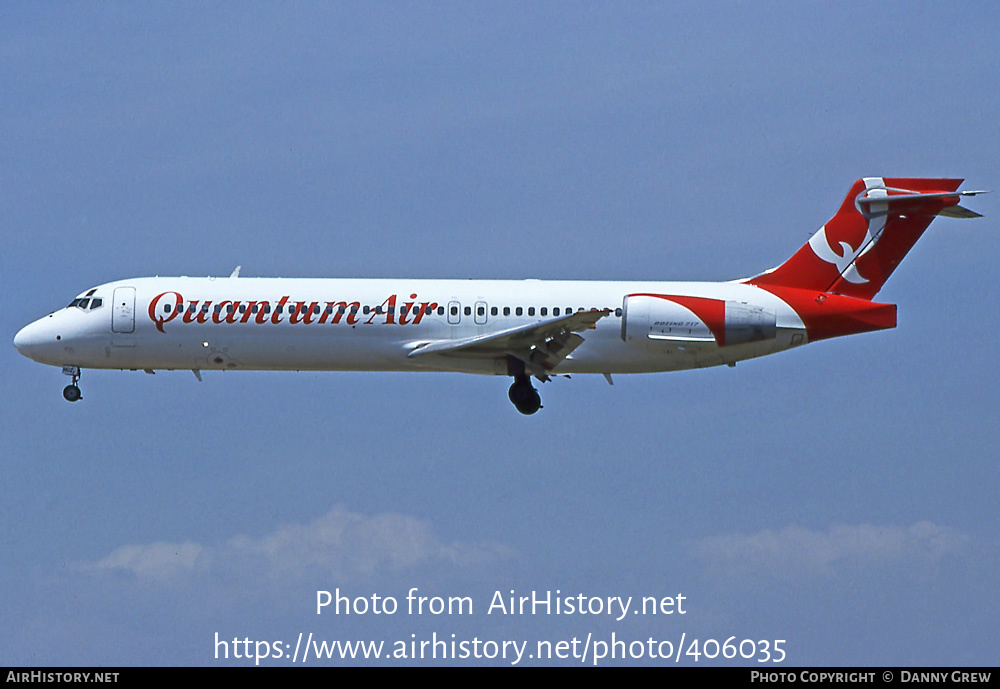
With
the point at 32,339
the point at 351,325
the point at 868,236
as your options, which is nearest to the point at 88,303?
the point at 32,339

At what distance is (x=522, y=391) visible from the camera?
44.2 m

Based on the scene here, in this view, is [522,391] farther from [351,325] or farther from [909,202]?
[909,202]

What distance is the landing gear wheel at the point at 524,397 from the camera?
4416cm

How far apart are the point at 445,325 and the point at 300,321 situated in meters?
3.89

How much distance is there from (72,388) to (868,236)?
22654 millimetres

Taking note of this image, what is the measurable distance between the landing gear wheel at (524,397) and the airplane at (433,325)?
4 cm

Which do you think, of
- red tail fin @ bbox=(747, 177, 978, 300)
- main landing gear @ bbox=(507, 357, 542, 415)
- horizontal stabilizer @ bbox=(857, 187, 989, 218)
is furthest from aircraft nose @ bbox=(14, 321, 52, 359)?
horizontal stabilizer @ bbox=(857, 187, 989, 218)

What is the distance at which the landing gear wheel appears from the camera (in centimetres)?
4416

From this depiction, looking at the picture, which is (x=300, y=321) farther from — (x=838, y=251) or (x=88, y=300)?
(x=838, y=251)

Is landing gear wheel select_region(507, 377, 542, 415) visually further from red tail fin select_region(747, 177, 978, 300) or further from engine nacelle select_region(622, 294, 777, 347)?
red tail fin select_region(747, 177, 978, 300)

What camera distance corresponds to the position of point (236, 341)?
43906mm

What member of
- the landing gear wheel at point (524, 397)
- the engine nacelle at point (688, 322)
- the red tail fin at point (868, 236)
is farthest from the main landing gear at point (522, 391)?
the red tail fin at point (868, 236)

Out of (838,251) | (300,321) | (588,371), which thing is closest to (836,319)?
(838,251)

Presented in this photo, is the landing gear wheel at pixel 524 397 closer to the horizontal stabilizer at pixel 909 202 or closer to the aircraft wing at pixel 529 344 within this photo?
the aircraft wing at pixel 529 344
